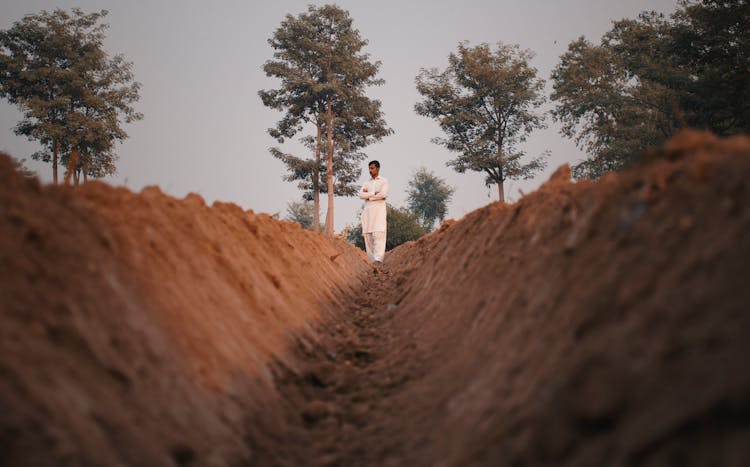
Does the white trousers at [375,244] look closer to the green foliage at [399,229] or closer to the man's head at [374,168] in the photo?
the man's head at [374,168]

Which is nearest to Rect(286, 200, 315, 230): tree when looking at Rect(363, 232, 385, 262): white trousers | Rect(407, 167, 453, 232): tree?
Rect(407, 167, 453, 232): tree

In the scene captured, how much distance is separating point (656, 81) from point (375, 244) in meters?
21.4

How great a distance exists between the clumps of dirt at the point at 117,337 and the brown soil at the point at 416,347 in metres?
0.01

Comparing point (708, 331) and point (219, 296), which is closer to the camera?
point (708, 331)

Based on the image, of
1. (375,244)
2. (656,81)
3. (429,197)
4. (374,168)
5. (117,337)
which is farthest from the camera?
(429,197)

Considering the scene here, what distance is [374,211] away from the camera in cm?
1445

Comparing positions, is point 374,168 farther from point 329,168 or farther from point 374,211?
point 329,168

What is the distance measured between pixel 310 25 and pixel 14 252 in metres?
35.7

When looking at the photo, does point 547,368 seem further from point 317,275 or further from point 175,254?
point 317,275

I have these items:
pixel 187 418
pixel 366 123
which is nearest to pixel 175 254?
pixel 187 418

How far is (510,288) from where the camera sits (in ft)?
14.4

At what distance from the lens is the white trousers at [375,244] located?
14.8m

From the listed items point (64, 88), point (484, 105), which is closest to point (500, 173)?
point (484, 105)

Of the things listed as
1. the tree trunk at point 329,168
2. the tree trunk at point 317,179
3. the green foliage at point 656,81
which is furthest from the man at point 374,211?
the tree trunk at point 317,179
